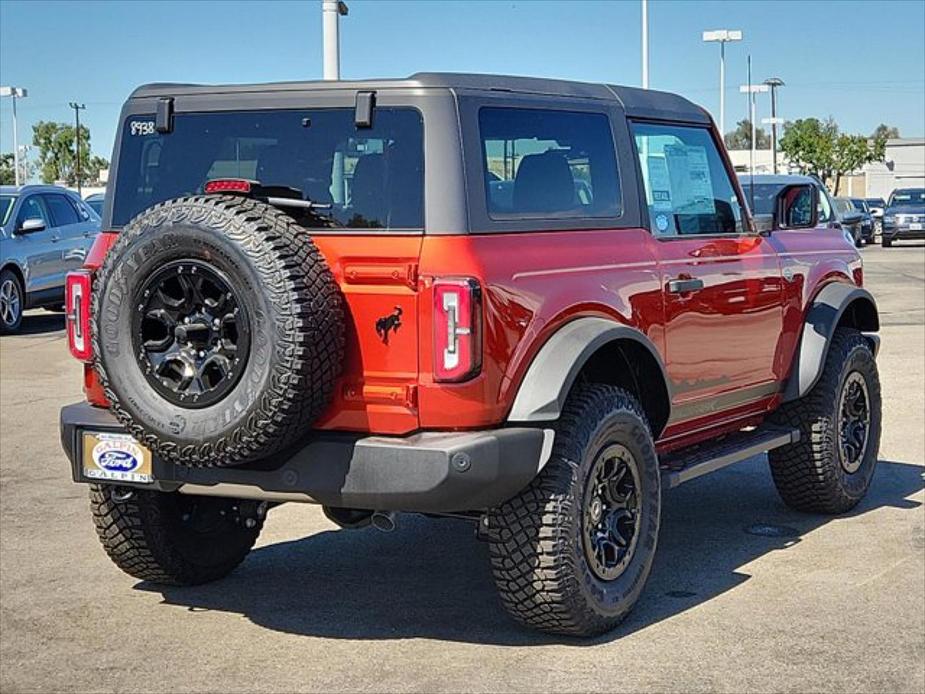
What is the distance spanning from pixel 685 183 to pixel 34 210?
13.1 meters

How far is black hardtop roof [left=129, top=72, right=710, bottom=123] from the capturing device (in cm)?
531

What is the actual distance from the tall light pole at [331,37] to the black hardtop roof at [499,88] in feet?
20.3

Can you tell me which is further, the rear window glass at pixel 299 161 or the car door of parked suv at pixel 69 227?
the car door of parked suv at pixel 69 227

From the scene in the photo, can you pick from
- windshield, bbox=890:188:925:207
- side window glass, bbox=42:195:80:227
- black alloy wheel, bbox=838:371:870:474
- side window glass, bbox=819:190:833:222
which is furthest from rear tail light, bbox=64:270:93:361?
windshield, bbox=890:188:925:207

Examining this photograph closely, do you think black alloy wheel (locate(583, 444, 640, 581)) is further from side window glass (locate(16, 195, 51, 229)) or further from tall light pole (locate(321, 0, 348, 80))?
side window glass (locate(16, 195, 51, 229))

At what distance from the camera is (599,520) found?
5.69m

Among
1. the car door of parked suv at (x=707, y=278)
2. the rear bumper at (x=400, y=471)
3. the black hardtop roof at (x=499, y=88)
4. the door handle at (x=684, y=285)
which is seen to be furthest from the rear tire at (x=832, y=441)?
the rear bumper at (x=400, y=471)

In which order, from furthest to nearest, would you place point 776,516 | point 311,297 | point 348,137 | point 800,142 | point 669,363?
point 800,142 < point 776,516 < point 669,363 < point 348,137 < point 311,297

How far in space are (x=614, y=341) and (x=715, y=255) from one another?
3.91 feet

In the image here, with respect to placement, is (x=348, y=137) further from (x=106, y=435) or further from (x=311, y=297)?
(x=106, y=435)

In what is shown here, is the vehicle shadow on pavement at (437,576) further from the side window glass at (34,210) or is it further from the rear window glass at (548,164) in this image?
the side window glass at (34,210)

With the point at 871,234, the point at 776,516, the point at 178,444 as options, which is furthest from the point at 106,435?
the point at 871,234

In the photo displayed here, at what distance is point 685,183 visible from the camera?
265 inches

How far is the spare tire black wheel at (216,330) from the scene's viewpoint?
4902mm
